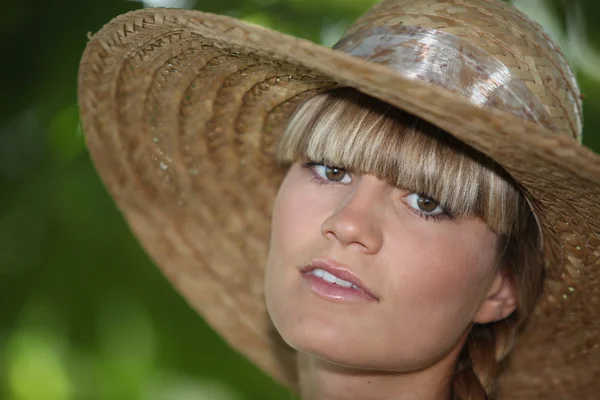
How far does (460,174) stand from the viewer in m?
1.10

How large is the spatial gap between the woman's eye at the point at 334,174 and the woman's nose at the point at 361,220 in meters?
0.05

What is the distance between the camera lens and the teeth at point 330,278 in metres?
1.14

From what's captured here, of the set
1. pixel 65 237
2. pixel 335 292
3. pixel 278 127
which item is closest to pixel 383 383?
pixel 335 292

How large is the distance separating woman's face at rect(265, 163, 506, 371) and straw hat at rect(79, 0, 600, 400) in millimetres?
145

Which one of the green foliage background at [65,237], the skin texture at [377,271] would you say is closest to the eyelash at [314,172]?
the skin texture at [377,271]

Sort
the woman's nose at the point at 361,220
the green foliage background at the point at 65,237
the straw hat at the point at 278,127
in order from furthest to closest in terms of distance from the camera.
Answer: the green foliage background at the point at 65,237 → the woman's nose at the point at 361,220 → the straw hat at the point at 278,127

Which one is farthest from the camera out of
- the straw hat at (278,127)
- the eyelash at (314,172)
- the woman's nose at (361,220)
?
the eyelash at (314,172)

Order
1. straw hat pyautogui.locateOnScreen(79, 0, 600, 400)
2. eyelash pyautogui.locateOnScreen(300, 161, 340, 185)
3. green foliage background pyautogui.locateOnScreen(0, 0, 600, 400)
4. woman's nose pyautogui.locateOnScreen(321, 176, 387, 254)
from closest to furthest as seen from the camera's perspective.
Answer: straw hat pyautogui.locateOnScreen(79, 0, 600, 400), woman's nose pyautogui.locateOnScreen(321, 176, 387, 254), eyelash pyautogui.locateOnScreen(300, 161, 340, 185), green foliage background pyautogui.locateOnScreen(0, 0, 600, 400)

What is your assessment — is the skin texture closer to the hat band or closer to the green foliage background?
the hat band

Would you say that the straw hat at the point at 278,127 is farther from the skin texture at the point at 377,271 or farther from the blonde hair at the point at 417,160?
the skin texture at the point at 377,271

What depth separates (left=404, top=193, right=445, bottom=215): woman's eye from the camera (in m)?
1.13

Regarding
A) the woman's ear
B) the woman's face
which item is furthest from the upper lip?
the woman's ear

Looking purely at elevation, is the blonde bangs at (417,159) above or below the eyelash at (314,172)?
above

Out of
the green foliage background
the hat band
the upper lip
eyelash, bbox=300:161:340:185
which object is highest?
the hat band
